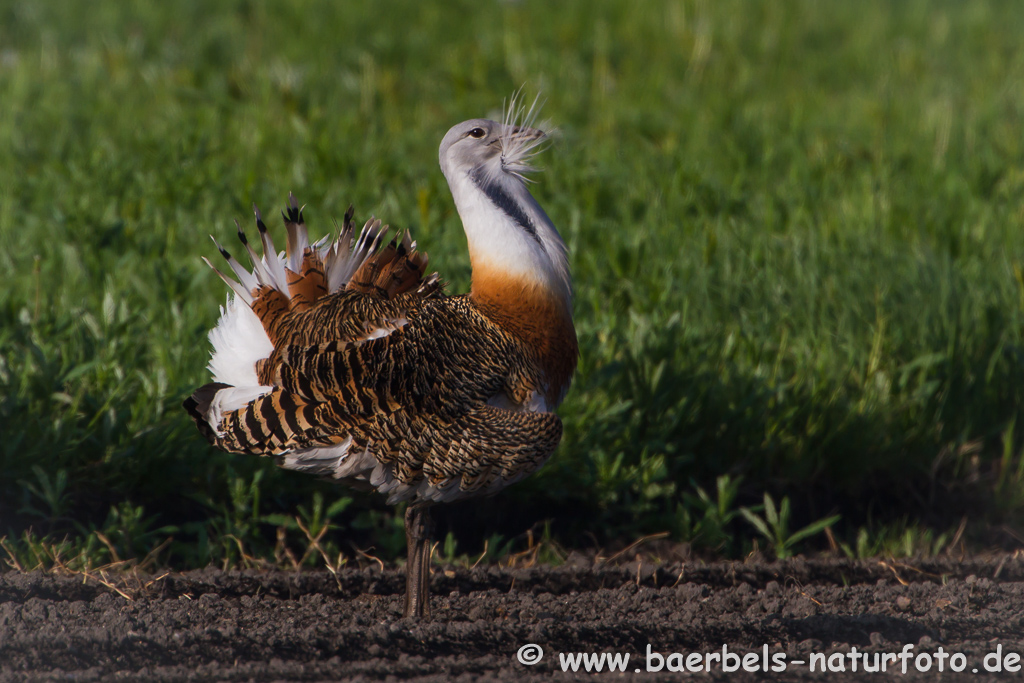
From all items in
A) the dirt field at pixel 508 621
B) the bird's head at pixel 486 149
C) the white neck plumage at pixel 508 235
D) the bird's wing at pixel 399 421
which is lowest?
the dirt field at pixel 508 621

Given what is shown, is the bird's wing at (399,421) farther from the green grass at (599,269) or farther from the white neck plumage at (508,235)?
the green grass at (599,269)

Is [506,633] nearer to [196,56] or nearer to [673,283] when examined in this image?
[673,283]

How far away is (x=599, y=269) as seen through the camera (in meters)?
4.73

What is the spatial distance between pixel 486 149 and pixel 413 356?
27.7 inches

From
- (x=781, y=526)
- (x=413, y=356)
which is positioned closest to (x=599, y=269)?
(x=781, y=526)

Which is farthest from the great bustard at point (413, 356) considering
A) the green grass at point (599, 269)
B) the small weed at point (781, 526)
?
the small weed at point (781, 526)

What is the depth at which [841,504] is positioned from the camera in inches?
164

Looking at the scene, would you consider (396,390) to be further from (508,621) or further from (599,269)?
(599,269)

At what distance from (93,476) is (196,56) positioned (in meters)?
4.09

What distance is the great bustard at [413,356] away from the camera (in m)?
2.91

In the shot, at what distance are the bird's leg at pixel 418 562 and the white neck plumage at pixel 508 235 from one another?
684mm

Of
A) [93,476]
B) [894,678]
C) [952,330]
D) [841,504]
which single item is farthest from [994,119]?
[93,476]

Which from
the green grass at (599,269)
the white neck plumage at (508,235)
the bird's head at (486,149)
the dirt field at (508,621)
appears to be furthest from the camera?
the green grass at (599,269)

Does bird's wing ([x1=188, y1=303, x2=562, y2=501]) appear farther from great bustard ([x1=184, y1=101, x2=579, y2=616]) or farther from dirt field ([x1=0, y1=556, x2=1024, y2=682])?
dirt field ([x1=0, y1=556, x2=1024, y2=682])
